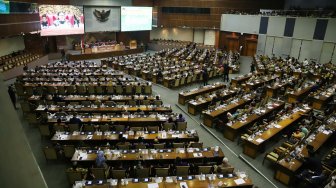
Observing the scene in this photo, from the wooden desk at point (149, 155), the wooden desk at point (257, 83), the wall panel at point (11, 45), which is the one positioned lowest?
the wooden desk at point (149, 155)

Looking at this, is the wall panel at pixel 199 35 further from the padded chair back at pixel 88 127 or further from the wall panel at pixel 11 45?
the padded chair back at pixel 88 127

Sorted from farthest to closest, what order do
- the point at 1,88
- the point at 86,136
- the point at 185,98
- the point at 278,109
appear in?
the point at 185,98
the point at 278,109
the point at 86,136
the point at 1,88

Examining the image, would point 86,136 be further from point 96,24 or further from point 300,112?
point 96,24

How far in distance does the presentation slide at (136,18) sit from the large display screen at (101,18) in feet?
2.94

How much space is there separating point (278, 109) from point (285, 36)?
17.4 m

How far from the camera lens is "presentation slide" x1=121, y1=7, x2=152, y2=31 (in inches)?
1264

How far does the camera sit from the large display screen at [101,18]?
29.1 m

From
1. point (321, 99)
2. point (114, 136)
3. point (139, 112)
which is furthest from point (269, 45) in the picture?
point (114, 136)

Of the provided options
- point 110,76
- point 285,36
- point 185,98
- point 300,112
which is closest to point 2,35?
point 110,76

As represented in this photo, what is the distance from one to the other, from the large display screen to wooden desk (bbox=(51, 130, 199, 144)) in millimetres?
21571

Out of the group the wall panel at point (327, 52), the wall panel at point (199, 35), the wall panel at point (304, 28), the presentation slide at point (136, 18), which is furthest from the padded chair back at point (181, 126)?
the wall panel at point (199, 35)

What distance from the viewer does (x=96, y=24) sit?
29.8 metres

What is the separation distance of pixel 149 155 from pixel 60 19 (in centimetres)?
2286

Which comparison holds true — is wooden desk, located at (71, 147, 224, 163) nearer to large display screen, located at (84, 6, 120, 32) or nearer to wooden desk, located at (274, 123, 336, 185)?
wooden desk, located at (274, 123, 336, 185)
